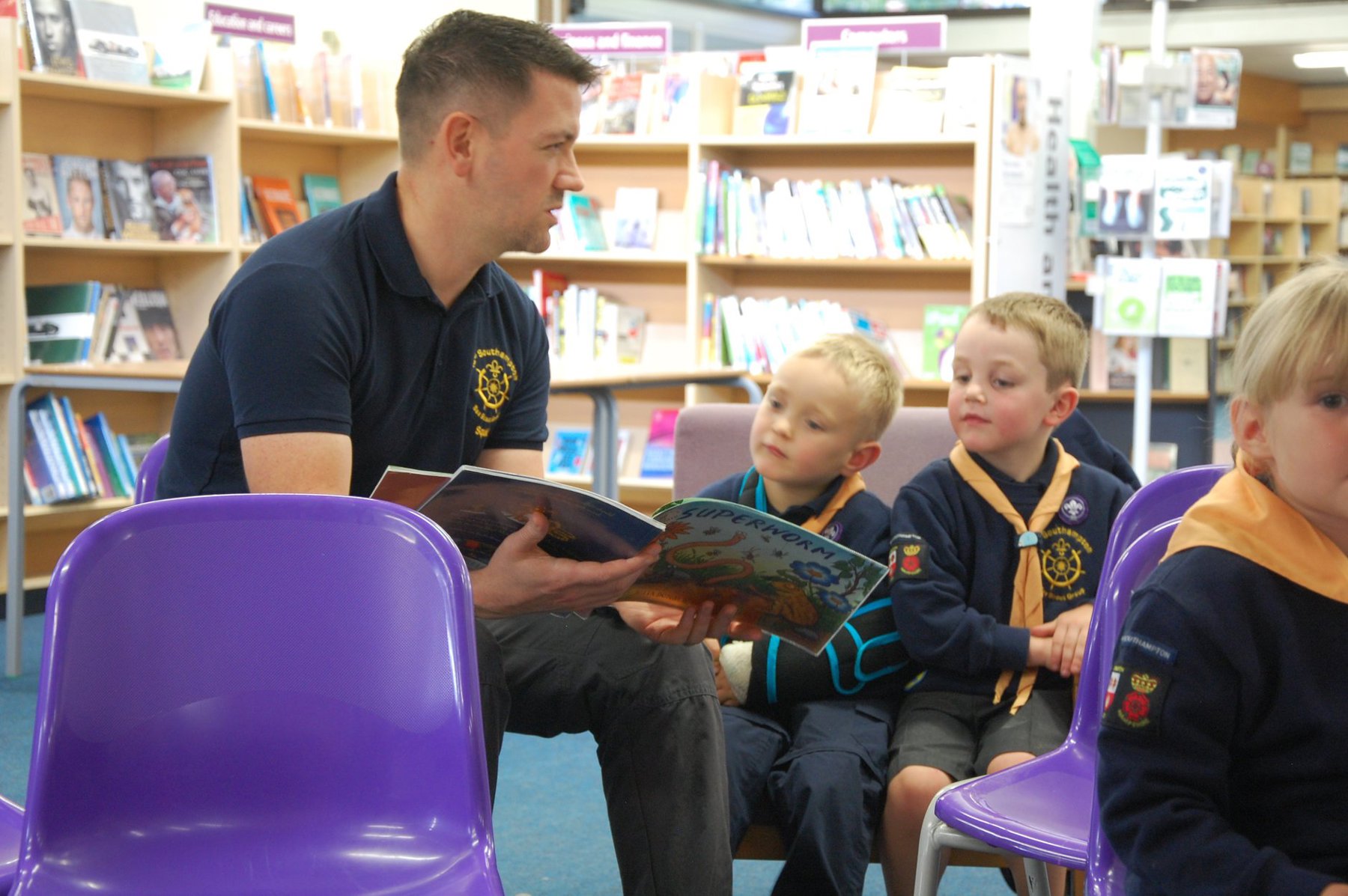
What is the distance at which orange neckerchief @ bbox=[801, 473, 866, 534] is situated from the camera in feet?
6.55

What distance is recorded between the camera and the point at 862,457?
2.06 m

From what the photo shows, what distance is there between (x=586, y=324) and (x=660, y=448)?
590mm

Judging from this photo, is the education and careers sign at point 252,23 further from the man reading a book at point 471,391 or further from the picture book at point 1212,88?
the man reading a book at point 471,391

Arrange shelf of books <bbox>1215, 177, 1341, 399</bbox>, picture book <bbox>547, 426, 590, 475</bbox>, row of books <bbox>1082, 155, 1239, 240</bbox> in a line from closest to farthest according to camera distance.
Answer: row of books <bbox>1082, 155, 1239, 240</bbox> → picture book <bbox>547, 426, 590, 475</bbox> → shelf of books <bbox>1215, 177, 1341, 399</bbox>

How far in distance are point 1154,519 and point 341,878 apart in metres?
1.01

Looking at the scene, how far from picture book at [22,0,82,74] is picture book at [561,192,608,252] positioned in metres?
1.87

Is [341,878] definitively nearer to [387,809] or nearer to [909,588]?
[387,809]

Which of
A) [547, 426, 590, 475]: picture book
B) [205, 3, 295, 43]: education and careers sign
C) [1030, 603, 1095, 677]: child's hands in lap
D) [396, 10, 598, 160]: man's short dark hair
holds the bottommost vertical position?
[547, 426, 590, 475]: picture book

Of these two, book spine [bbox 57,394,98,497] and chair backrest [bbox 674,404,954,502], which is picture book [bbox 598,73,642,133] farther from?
chair backrest [bbox 674,404,954,502]

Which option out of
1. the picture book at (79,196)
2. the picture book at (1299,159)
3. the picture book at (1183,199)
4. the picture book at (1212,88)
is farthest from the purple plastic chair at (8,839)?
the picture book at (1299,159)

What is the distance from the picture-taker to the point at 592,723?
1736 millimetres

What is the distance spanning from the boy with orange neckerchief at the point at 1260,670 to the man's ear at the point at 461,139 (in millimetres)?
1030

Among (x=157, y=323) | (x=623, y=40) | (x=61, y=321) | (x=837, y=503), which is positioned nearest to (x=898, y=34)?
(x=623, y=40)

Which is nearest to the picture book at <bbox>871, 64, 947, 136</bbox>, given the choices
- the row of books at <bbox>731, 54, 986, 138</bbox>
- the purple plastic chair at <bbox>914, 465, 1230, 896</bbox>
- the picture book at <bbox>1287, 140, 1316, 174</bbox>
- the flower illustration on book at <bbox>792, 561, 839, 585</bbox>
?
the row of books at <bbox>731, 54, 986, 138</bbox>
